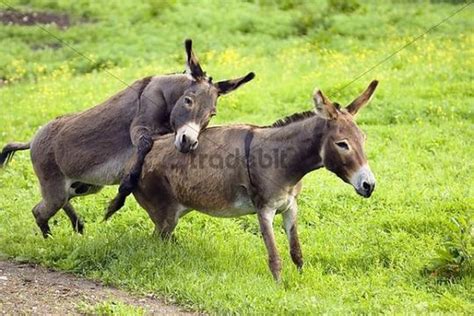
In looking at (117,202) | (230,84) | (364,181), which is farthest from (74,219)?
(364,181)

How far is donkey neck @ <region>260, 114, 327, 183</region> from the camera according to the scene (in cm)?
741

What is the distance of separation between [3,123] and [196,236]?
7.57 m

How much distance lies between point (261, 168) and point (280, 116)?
22.3ft

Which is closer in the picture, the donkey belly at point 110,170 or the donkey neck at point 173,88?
the donkey neck at point 173,88

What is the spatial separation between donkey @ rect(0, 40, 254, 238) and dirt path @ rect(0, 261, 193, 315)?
1094mm

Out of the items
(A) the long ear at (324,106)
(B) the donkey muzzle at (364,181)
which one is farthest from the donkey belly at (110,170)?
(B) the donkey muzzle at (364,181)

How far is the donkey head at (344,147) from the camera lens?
691cm

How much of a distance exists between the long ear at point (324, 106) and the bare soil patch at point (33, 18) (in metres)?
17.4

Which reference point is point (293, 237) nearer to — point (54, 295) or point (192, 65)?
point (192, 65)

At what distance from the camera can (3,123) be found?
15.0 m

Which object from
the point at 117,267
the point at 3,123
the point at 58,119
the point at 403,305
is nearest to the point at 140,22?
the point at 3,123

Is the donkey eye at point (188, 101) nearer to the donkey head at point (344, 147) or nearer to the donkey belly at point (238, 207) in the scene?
the donkey belly at point (238, 207)

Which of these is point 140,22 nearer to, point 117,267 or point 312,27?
point 312,27

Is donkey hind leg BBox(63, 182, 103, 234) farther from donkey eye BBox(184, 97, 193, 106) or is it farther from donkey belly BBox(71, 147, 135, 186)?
donkey eye BBox(184, 97, 193, 106)
